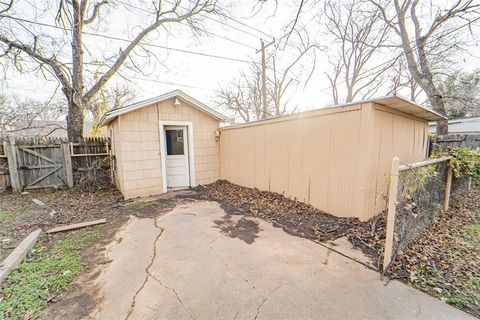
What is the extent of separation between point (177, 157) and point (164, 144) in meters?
0.68

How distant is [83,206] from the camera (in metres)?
4.98

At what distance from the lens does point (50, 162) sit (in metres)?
6.44

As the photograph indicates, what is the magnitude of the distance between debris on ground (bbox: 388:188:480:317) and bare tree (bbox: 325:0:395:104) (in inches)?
288

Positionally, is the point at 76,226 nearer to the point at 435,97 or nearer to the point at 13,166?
the point at 13,166

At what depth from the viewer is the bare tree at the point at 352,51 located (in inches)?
358

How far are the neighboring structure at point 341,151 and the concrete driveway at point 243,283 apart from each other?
1334 millimetres

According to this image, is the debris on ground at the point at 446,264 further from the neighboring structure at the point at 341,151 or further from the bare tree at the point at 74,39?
the bare tree at the point at 74,39

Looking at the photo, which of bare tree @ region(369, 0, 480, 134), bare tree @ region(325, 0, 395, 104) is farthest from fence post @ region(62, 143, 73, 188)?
bare tree @ region(369, 0, 480, 134)

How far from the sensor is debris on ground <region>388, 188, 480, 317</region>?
2.05m

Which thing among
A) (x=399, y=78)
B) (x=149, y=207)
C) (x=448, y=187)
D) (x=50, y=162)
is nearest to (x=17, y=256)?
(x=149, y=207)

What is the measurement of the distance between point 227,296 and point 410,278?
2.12 m

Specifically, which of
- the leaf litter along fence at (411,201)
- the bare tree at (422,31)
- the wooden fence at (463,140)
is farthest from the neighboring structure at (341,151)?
the bare tree at (422,31)

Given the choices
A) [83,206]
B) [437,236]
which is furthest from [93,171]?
[437,236]

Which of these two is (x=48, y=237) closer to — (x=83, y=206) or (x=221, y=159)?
(x=83, y=206)
